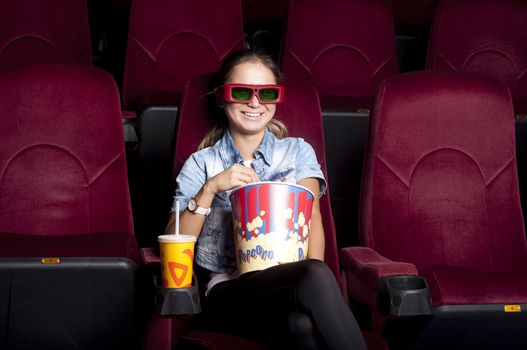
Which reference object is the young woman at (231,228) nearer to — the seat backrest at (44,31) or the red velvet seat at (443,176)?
the red velvet seat at (443,176)

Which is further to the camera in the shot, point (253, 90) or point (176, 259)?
point (253, 90)

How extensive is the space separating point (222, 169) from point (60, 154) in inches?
9.5

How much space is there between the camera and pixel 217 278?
1.06m

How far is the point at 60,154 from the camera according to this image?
118 centimetres

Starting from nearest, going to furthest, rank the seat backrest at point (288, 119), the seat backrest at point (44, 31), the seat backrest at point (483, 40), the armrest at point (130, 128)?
the seat backrest at point (288, 119)
the armrest at point (130, 128)
the seat backrest at point (44, 31)
the seat backrest at point (483, 40)

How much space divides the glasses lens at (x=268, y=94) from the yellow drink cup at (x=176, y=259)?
285mm

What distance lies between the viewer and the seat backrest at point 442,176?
119 cm

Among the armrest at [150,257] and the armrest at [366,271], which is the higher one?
the armrest at [150,257]

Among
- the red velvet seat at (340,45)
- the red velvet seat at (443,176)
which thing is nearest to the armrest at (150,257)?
the red velvet seat at (443,176)

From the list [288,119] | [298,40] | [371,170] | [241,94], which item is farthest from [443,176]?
[298,40]

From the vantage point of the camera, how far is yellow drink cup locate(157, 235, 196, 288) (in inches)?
32.4

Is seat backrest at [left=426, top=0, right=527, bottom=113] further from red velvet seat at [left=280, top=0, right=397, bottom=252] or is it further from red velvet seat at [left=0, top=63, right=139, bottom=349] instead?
red velvet seat at [left=0, top=63, right=139, bottom=349]

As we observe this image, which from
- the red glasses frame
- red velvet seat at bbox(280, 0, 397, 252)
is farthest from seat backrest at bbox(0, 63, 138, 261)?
red velvet seat at bbox(280, 0, 397, 252)

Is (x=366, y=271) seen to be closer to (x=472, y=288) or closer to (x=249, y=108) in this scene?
(x=472, y=288)
